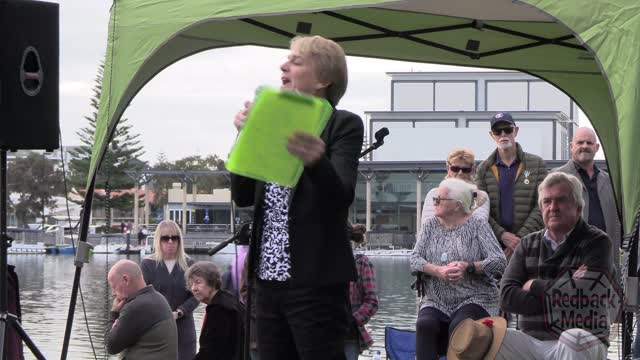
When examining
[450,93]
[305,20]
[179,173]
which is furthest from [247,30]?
[179,173]

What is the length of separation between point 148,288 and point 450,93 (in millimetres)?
67333

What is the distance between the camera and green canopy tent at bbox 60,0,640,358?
5.82 metres

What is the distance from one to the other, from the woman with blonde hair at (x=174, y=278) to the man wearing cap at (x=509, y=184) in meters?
2.26

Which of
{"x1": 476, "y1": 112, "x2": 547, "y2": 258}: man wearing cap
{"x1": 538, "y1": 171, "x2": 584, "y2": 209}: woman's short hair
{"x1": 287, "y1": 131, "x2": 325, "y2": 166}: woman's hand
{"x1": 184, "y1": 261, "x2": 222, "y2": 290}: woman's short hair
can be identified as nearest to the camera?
{"x1": 287, "y1": 131, "x2": 325, "y2": 166}: woman's hand

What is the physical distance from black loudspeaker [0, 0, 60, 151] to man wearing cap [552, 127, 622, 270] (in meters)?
3.45

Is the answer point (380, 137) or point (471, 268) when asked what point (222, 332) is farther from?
point (380, 137)

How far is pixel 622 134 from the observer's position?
5.81m

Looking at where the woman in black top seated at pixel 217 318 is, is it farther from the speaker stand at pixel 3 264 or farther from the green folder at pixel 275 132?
the green folder at pixel 275 132

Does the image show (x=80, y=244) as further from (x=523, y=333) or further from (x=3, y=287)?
(x=523, y=333)

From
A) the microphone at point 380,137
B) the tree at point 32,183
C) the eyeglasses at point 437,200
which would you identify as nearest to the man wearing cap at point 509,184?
the eyeglasses at point 437,200

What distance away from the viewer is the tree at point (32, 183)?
100 metres

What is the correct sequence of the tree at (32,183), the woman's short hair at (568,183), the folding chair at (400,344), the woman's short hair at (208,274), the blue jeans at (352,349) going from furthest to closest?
the tree at (32,183), the folding chair at (400,344), the woman's short hair at (208,274), the blue jeans at (352,349), the woman's short hair at (568,183)

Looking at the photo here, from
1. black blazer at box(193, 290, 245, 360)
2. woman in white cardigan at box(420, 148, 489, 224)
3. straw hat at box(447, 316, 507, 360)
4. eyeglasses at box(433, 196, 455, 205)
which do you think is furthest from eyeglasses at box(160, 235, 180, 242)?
straw hat at box(447, 316, 507, 360)

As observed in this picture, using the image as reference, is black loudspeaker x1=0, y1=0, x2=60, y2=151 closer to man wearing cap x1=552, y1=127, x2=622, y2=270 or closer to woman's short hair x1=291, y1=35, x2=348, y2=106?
woman's short hair x1=291, y1=35, x2=348, y2=106
